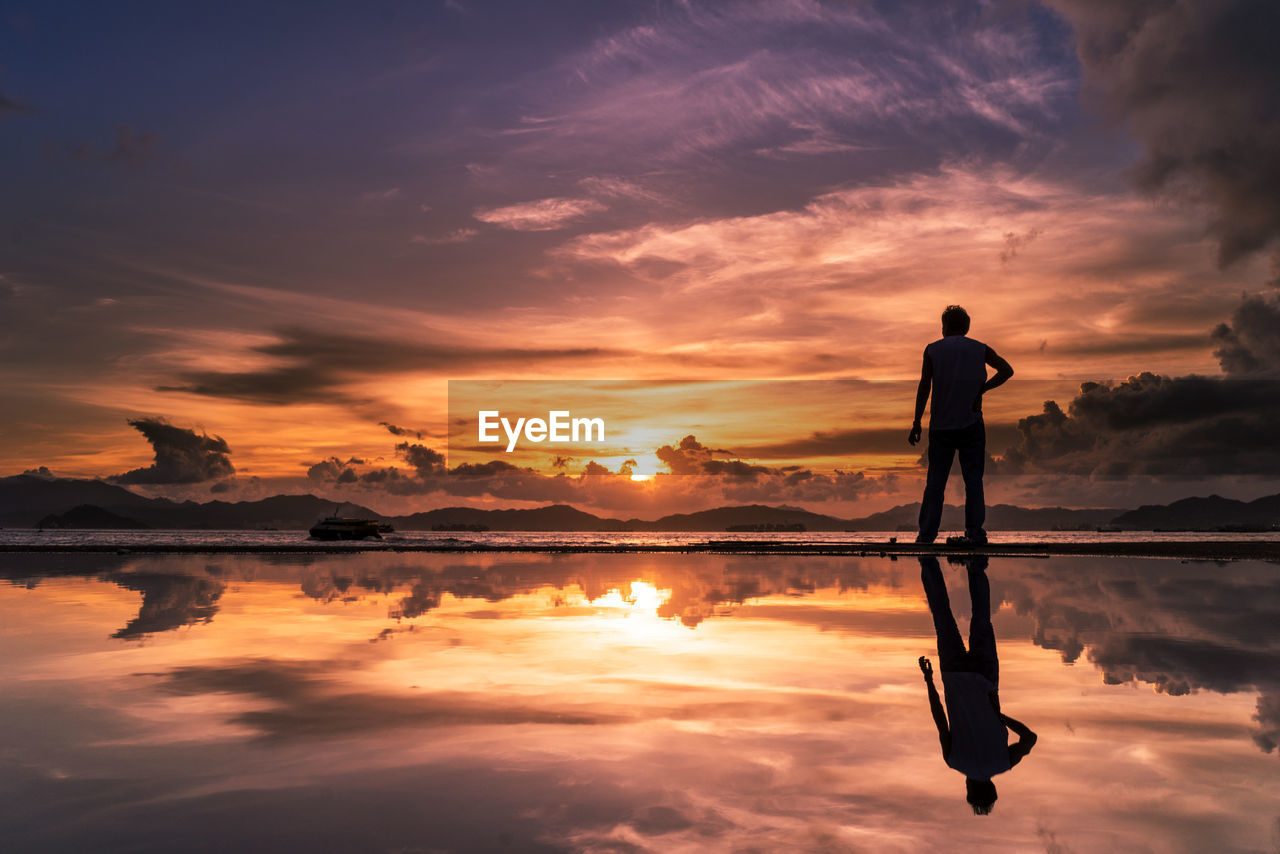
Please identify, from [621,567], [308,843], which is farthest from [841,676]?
[621,567]

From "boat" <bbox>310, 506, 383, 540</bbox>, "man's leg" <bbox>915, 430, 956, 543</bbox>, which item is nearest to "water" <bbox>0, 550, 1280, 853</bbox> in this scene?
"man's leg" <bbox>915, 430, 956, 543</bbox>

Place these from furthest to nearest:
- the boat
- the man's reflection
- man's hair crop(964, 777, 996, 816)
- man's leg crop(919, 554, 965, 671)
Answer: the boat, man's leg crop(919, 554, 965, 671), the man's reflection, man's hair crop(964, 777, 996, 816)

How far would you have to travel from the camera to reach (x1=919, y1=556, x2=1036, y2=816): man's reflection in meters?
4.88

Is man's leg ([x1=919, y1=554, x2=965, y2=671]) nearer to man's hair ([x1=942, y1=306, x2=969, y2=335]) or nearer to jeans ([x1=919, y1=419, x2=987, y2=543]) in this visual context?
Result: jeans ([x1=919, y1=419, x2=987, y2=543])

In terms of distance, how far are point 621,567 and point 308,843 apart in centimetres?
2310

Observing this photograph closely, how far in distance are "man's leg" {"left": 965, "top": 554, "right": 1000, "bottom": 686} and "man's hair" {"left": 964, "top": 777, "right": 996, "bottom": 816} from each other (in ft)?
8.86

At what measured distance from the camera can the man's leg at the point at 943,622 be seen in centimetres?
840

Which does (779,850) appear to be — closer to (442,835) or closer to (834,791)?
(834,791)

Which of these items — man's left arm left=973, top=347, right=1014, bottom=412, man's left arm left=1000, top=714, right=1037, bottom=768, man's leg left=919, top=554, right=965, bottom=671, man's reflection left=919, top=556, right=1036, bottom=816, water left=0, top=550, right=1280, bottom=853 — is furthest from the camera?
man's left arm left=973, top=347, right=1014, bottom=412

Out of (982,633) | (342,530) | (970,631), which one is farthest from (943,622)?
(342,530)

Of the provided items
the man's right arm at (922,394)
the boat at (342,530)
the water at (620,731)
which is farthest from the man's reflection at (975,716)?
the boat at (342,530)

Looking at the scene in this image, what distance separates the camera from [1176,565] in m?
24.0

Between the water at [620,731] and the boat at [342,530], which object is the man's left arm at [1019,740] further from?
the boat at [342,530]

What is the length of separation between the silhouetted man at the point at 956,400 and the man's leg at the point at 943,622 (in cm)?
145
